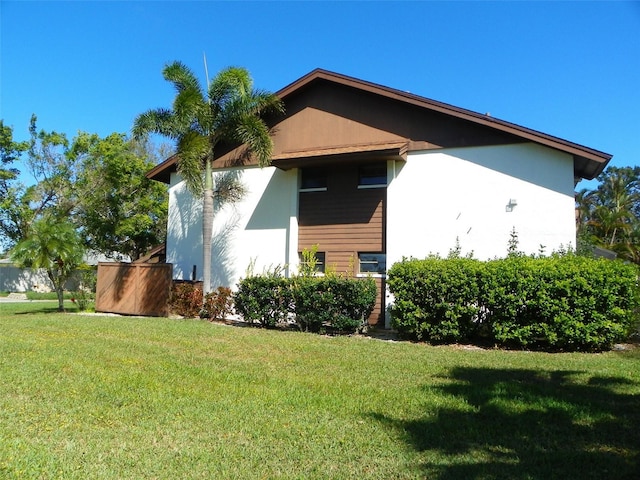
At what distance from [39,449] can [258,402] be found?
2189 mm

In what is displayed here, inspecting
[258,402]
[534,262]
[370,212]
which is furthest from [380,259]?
[258,402]

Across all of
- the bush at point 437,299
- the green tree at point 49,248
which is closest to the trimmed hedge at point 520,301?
the bush at point 437,299

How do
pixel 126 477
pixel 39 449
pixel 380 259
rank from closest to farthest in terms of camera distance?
pixel 126 477 < pixel 39 449 < pixel 380 259

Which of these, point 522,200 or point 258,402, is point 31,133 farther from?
point 258,402

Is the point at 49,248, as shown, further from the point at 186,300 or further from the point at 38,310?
the point at 186,300

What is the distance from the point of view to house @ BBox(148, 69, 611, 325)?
519 inches

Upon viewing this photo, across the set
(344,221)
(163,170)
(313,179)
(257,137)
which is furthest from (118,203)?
(344,221)

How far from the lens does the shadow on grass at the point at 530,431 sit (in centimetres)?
382

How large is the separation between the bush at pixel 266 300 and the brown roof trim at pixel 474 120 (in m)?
4.04

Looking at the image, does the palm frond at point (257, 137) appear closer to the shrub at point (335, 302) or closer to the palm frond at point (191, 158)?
the palm frond at point (191, 158)

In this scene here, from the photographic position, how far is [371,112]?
15.1m

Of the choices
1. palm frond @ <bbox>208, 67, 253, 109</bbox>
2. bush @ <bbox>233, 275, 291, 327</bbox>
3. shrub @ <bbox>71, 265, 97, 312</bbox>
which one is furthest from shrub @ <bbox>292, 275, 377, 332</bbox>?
shrub @ <bbox>71, 265, 97, 312</bbox>

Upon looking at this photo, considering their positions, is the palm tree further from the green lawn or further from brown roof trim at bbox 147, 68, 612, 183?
the green lawn

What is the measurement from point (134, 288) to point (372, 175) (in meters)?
8.85
